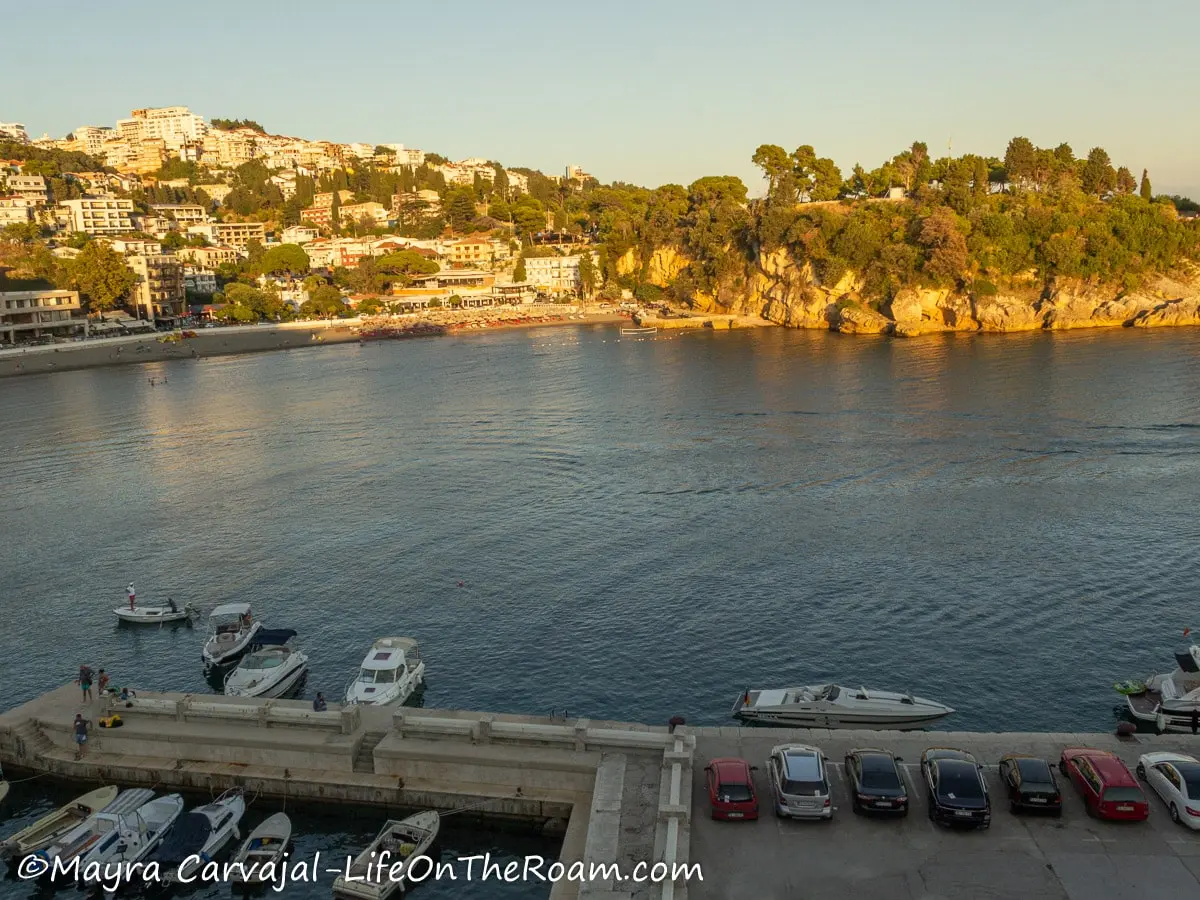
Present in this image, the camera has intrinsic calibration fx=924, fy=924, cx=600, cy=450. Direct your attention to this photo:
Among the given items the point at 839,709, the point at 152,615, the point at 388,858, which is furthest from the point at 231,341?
the point at 388,858

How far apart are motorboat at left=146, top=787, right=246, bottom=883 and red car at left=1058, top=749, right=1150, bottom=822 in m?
16.9

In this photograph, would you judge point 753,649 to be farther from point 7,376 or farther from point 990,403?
point 7,376

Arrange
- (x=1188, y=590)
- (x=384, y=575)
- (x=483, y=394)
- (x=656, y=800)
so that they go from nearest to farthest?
(x=656, y=800) → (x=1188, y=590) → (x=384, y=575) → (x=483, y=394)

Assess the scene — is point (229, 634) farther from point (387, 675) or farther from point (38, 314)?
point (38, 314)

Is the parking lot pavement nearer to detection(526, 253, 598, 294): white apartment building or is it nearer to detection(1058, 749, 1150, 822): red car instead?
detection(1058, 749, 1150, 822): red car

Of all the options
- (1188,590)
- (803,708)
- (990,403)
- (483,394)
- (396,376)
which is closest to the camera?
(803,708)

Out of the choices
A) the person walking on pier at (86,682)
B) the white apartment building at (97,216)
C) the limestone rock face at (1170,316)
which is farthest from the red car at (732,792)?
the white apartment building at (97,216)

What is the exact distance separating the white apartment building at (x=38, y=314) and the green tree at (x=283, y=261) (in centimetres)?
4734

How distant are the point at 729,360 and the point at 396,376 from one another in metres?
32.1

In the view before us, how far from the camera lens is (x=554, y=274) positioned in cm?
16625

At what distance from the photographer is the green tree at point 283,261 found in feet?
526

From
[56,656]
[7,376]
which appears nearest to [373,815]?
[56,656]

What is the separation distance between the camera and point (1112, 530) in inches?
1425

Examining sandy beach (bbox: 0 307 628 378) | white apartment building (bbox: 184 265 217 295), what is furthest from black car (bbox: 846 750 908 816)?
white apartment building (bbox: 184 265 217 295)
